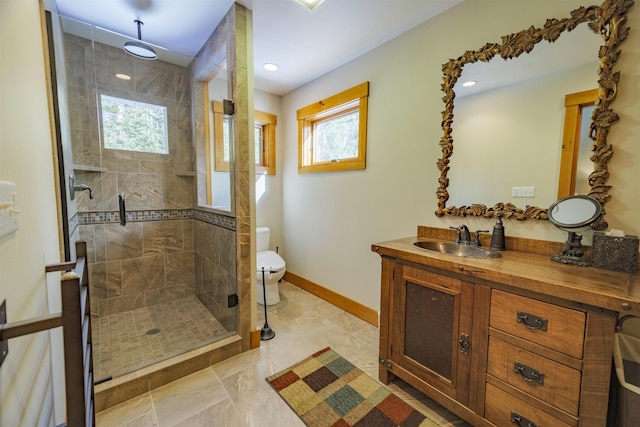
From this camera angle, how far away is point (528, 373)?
1.05 meters

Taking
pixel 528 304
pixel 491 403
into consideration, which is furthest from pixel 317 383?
pixel 528 304

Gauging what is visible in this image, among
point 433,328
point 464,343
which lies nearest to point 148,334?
point 433,328

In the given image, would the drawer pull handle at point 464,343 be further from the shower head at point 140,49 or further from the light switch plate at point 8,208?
the shower head at point 140,49

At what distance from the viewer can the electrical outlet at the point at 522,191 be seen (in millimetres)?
1458

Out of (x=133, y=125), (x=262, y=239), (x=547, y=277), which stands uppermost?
(x=133, y=125)

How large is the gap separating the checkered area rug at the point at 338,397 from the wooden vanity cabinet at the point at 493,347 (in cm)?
15

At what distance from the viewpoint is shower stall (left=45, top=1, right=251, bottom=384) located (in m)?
1.90

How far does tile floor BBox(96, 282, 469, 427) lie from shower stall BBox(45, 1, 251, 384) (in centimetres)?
21

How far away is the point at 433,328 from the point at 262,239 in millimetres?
2041

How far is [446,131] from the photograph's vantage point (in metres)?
1.75

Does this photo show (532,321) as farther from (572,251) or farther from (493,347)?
(572,251)

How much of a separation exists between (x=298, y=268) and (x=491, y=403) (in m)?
2.26

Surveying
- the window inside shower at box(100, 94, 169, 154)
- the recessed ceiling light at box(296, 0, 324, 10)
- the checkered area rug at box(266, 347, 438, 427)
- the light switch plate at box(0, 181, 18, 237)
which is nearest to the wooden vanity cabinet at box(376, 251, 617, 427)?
the checkered area rug at box(266, 347, 438, 427)

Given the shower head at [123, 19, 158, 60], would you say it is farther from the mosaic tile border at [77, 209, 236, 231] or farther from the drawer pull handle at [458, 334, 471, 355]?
the drawer pull handle at [458, 334, 471, 355]
